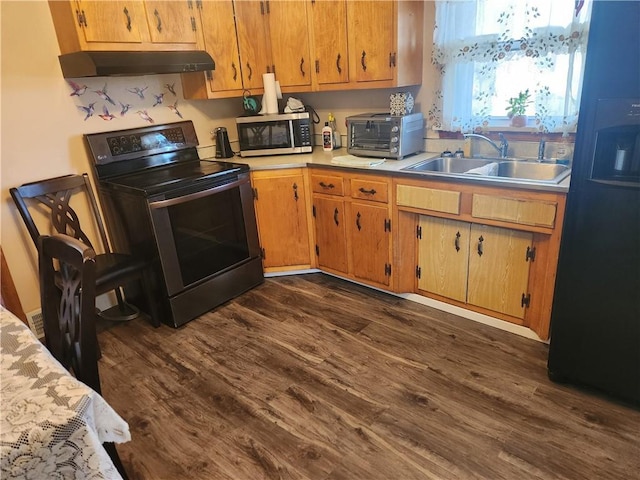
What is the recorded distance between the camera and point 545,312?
217 cm

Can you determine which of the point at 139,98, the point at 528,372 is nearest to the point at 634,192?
the point at 528,372

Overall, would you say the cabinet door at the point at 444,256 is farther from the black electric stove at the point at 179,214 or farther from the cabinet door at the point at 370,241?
the black electric stove at the point at 179,214

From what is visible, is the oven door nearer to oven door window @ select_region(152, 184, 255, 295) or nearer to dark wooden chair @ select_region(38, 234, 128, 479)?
oven door window @ select_region(152, 184, 255, 295)

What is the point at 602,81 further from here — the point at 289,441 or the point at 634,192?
the point at 289,441

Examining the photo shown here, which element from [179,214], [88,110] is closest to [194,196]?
[179,214]

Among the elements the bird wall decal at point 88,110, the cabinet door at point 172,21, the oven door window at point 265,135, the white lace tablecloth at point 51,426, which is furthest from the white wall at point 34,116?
the white lace tablecloth at point 51,426

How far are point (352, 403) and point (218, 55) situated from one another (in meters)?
2.39

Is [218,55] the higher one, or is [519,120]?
[218,55]

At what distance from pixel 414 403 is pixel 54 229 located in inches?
89.8

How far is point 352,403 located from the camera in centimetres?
195

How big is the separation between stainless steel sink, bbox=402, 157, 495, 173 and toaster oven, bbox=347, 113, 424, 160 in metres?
0.18

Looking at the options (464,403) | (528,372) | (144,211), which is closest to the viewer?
(464,403)

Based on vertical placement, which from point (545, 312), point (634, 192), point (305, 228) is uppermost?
point (634, 192)

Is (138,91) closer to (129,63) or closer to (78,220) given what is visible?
(129,63)
